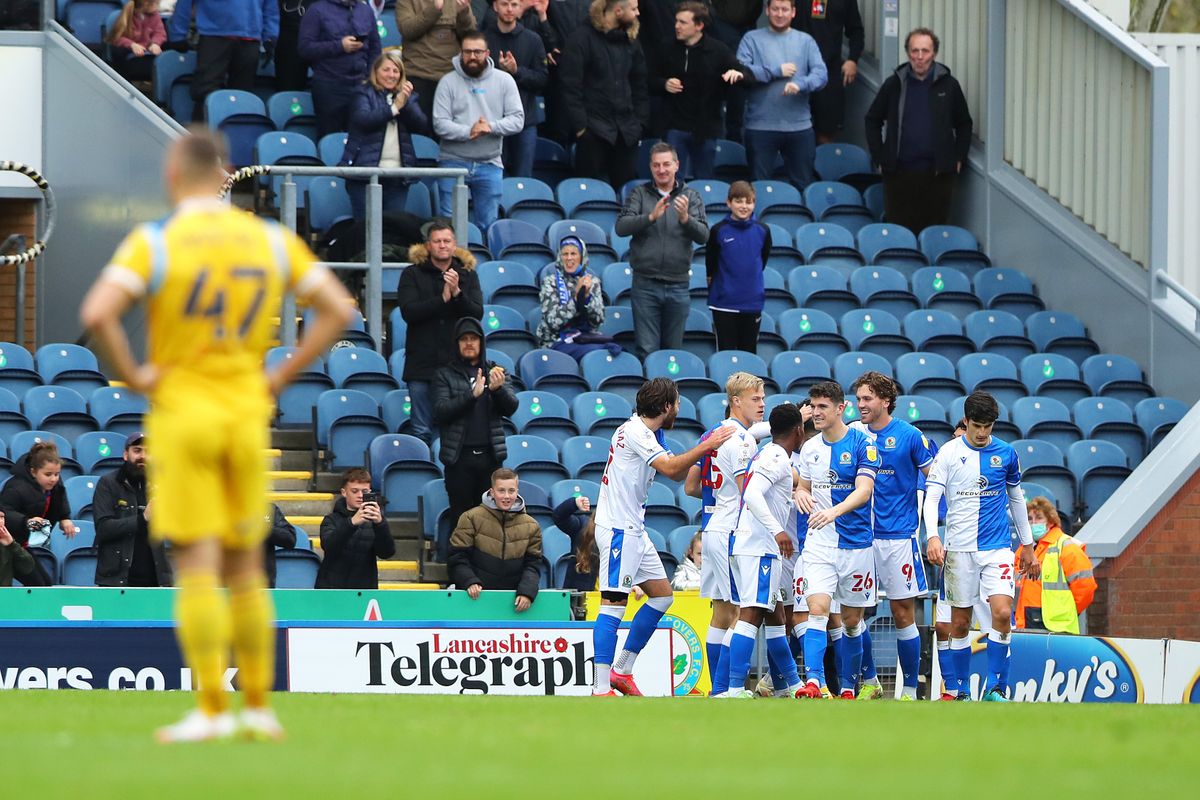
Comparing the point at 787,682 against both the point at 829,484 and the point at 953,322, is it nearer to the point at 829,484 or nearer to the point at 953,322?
the point at 829,484

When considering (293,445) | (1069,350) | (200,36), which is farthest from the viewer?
(1069,350)

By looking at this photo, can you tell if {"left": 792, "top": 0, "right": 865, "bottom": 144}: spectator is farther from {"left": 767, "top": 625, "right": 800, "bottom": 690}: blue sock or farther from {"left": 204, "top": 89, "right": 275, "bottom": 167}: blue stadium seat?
{"left": 767, "top": 625, "right": 800, "bottom": 690}: blue sock

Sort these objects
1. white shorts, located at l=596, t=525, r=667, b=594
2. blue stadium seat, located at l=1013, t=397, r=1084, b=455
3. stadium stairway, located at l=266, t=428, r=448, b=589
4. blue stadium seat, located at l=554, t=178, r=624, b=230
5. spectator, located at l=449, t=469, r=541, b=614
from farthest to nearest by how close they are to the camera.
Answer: blue stadium seat, located at l=554, t=178, r=624, b=230, blue stadium seat, located at l=1013, t=397, r=1084, b=455, stadium stairway, located at l=266, t=428, r=448, b=589, spectator, located at l=449, t=469, r=541, b=614, white shorts, located at l=596, t=525, r=667, b=594

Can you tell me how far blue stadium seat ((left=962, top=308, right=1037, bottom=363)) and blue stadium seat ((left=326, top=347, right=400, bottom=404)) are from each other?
6412 mm

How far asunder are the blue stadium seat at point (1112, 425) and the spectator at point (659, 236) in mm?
4139

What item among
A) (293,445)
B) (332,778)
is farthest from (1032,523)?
(332,778)

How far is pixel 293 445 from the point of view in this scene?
57.9 ft

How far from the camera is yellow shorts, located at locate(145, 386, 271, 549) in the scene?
6.64 m

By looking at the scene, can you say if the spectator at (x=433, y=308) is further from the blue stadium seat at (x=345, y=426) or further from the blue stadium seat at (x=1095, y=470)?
the blue stadium seat at (x=1095, y=470)

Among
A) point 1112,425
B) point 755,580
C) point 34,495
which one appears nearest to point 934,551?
point 755,580

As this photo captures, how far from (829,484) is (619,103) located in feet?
26.9

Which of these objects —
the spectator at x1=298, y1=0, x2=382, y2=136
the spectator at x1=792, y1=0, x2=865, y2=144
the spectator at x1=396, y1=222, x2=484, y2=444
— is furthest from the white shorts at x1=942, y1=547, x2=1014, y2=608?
the spectator at x1=792, y1=0, x2=865, y2=144

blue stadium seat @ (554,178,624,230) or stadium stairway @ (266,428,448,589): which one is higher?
blue stadium seat @ (554,178,624,230)

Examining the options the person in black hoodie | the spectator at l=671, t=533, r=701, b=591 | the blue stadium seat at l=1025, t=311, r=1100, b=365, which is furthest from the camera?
the blue stadium seat at l=1025, t=311, r=1100, b=365
